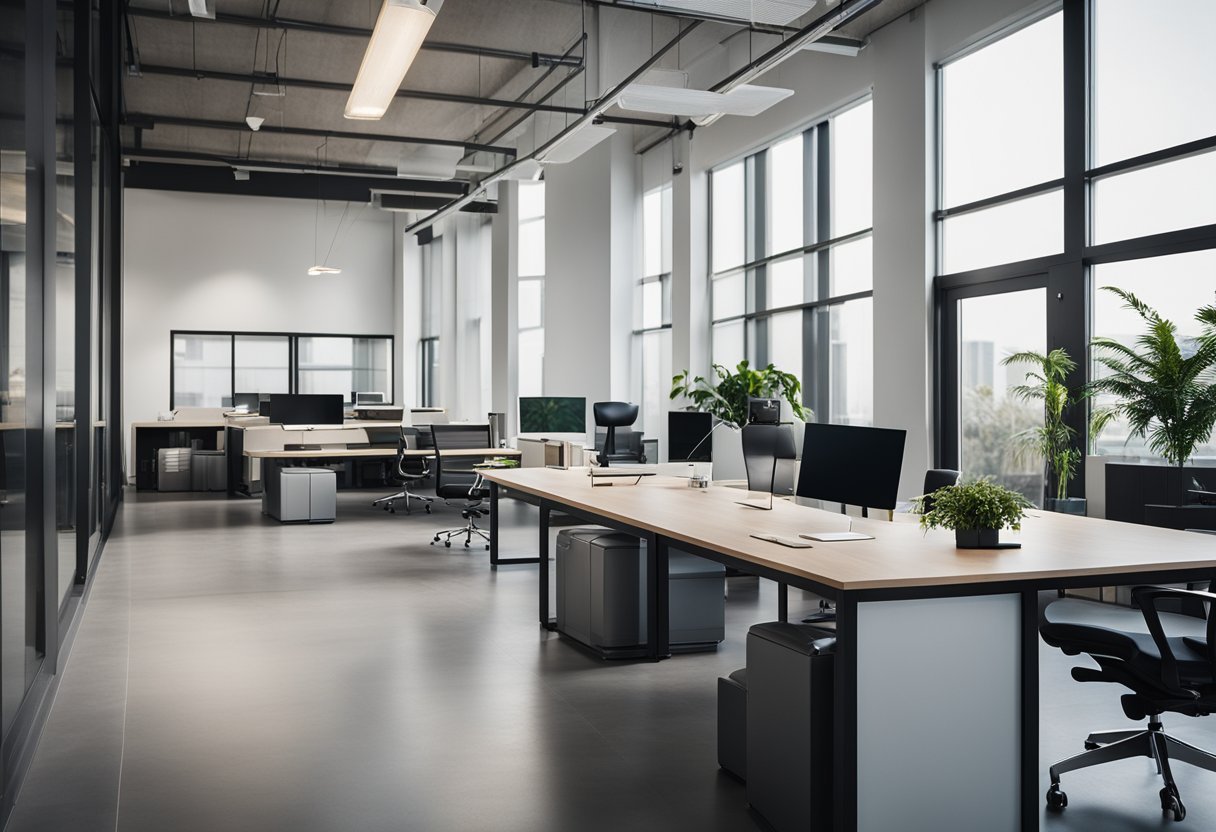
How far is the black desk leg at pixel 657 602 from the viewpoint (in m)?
4.82

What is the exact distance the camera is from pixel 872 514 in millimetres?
8258

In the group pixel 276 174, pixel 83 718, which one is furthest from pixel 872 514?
pixel 276 174

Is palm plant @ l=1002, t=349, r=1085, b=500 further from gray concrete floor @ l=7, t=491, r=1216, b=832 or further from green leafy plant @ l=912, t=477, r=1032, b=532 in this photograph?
green leafy plant @ l=912, t=477, r=1032, b=532

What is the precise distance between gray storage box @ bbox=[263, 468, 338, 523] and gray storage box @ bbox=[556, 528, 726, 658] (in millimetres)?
5928

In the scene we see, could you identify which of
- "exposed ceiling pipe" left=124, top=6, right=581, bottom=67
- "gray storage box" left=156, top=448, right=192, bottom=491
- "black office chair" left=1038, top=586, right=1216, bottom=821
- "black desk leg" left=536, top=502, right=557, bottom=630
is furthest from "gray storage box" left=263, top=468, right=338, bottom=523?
"black office chair" left=1038, top=586, right=1216, bottom=821

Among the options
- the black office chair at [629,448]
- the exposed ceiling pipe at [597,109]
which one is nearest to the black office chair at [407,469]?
the black office chair at [629,448]

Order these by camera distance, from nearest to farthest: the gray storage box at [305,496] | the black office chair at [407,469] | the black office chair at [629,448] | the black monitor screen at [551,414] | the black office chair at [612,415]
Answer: the black monitor screen at [551,414], the black office chair at [612,415], the gray storage box at [305,496], the black office chair at [629,448], the black office chair at [407,469]

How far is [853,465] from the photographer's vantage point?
3.97 metres

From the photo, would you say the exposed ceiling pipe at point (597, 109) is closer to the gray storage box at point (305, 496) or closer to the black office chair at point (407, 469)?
the black office chair at point (407, 469)

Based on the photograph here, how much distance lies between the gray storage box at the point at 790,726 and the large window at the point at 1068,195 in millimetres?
4992

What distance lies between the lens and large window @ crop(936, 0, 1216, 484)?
672cm

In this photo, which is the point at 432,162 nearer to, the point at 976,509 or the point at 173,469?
the point at 173,469

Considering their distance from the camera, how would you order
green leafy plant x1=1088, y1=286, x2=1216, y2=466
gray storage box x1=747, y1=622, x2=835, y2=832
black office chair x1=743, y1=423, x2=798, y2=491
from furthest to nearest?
black office chair x1=743, y1=423, x2=798, y2=491
green leafy plant x1=1088, y1=286, x2=1216, y2=466
gray storage box x1=747, y1=622, x2=835, y2=832

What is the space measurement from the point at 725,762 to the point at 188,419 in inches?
508
